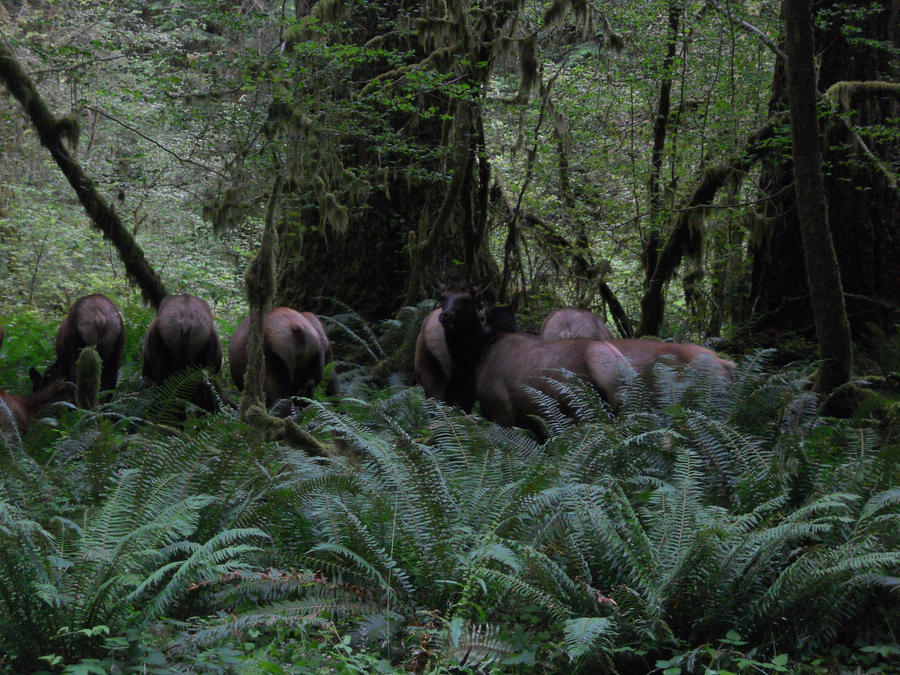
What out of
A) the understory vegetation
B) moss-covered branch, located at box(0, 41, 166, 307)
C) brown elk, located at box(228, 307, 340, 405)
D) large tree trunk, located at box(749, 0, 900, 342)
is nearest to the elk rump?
the understory vegetation

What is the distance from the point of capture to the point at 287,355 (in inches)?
392

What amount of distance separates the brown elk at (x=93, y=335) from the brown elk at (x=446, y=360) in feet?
13.0

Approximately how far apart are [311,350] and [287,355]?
0.31 m

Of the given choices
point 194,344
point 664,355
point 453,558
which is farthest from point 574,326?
point 453,558

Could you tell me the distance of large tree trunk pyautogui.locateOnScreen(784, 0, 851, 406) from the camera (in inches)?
291

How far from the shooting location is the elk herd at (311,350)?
29.5ft

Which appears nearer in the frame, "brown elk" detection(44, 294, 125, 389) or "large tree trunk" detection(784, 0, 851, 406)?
"large tree trunk" detection(784, 0, 851, 406)

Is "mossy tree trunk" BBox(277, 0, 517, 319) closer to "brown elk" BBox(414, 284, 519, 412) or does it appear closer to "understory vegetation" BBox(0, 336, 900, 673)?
"brown elk" BBox(414, 284, 519, 412)

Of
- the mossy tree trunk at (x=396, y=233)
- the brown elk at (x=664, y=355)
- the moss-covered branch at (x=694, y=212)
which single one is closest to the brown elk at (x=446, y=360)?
the brown elk at (x=664, y=355)

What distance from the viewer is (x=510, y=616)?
13.9ft

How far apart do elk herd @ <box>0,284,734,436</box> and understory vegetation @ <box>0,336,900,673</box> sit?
2984 millimetres

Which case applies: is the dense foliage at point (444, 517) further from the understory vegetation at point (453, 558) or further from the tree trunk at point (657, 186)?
the tree trunk at point (657, 186)

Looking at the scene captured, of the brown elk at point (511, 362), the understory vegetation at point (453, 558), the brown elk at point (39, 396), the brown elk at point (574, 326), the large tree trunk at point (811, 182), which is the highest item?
the large tree trunk at point (811, 182)

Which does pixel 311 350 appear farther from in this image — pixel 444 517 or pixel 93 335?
pixel 444 517
